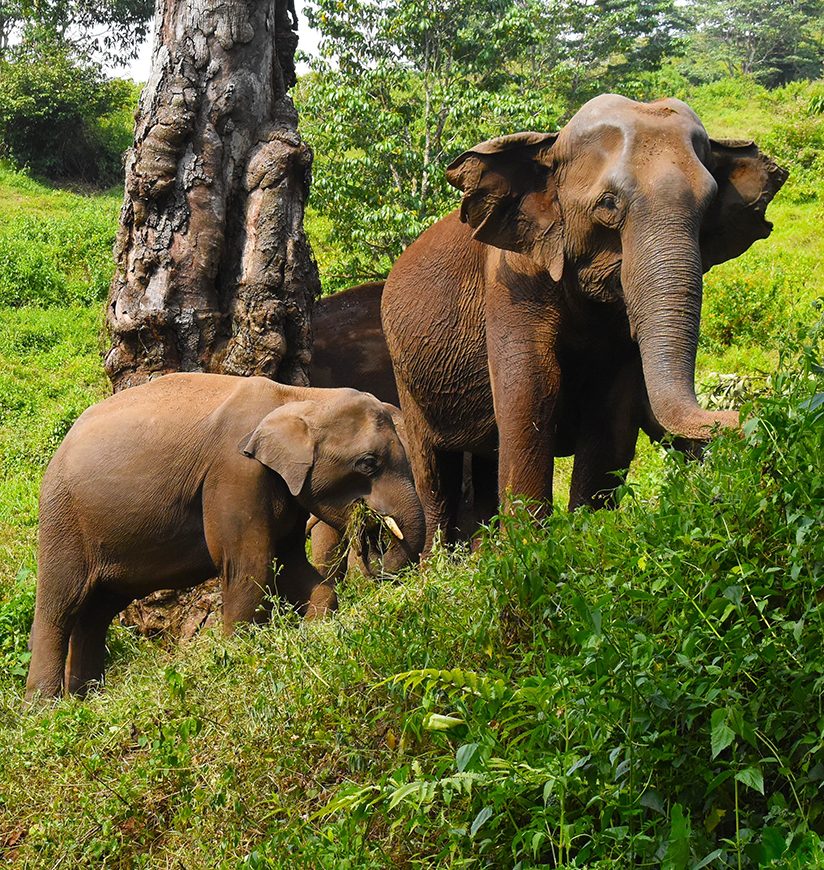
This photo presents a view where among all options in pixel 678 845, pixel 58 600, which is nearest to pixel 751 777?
pixel 678 845

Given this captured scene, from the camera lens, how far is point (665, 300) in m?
5.32

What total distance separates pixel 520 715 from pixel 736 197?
345cm

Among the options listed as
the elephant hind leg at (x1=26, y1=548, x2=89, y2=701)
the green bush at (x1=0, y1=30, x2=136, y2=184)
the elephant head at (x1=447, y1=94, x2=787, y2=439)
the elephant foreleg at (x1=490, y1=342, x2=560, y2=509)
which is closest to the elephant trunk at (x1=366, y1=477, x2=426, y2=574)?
the elephant foreleg at (x1=490, y1=342, x2=560, y2=509)

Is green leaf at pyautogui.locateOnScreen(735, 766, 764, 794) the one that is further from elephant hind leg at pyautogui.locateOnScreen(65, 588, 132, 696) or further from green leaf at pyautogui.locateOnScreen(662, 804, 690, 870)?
elephant hind leg at pyautogui.locateOnScreen(65, 588, 132, 696)

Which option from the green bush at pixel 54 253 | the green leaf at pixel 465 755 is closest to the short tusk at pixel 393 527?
the green leaf at pixel 465 755

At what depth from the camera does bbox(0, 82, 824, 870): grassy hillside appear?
332cm

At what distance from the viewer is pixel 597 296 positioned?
19.3ft

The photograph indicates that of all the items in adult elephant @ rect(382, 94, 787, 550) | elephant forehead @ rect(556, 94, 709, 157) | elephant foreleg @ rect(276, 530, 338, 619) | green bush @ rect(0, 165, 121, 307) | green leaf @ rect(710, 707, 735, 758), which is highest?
elephant forehead @ rect(556, 94, 709, 157)

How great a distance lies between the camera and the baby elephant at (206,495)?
19.6ft

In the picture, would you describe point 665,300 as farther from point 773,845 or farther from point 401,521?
point 773,845

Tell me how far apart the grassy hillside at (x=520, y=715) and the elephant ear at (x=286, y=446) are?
75 centimetres

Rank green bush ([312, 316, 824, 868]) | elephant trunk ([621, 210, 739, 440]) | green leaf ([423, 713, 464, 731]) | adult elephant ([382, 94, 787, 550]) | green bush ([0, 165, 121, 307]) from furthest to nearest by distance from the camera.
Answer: green bush ([0, 165, 121, 307]) < adult elephant ([382, 94, 787, 550]) < elephant trunk ([621, 210, 739, 440]) < green leaf ([423, 713, 464, 731]) < green bush ([312, 316, 824, 868])

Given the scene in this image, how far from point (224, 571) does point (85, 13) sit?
2932 centimetres

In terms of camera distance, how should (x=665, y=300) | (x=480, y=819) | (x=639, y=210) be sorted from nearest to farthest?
1. (x=480, y=819)
2. (x=665, y=300)
3. (x=639, y=210)
